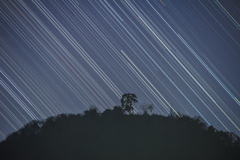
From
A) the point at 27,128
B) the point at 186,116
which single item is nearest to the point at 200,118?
the point at 186,116

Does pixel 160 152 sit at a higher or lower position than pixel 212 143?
higher

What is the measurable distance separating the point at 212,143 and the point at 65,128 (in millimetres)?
39116

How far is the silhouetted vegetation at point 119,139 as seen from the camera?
48.3m

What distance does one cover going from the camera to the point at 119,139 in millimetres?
52188

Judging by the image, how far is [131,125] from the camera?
56.7m

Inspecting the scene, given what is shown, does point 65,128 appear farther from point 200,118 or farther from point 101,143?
point 200,118

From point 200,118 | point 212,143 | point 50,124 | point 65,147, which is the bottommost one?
point 212,143

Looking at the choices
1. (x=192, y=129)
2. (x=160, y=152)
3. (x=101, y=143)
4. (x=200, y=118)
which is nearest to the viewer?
(x=160, y=152)

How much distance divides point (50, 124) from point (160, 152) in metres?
32.2

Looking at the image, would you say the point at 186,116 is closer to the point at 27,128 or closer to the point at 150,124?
the point at 150,124

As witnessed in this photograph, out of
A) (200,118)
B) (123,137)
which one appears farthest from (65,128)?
(200,118)

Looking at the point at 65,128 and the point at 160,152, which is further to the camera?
the point at 65,128

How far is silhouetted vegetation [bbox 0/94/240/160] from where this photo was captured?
48272mm

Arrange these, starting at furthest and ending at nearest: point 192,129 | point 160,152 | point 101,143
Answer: point 192,129 < point 101,143 < point 160,152
